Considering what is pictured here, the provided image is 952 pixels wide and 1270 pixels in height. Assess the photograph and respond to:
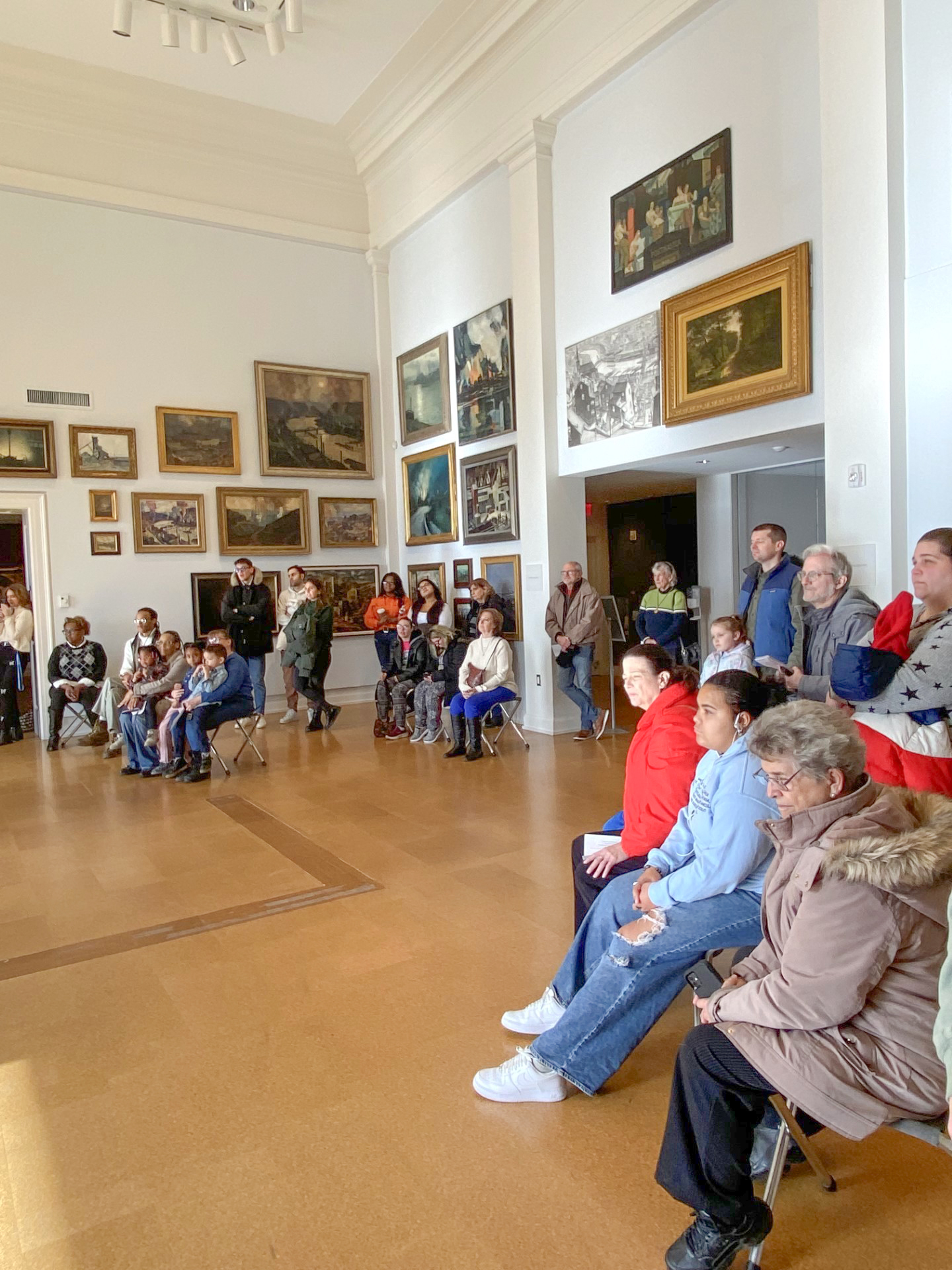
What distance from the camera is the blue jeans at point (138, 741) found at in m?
9.25

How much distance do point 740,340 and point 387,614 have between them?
5860mm

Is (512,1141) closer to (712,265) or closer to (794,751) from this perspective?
(794,751)

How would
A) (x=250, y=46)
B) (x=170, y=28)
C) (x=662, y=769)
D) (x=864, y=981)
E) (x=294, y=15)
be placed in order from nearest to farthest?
(x=864, y=981)
(x=662, y=769)
(x=294, y=15)
(x=170, y=28)
(x=250, y=46)

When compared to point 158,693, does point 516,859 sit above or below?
below

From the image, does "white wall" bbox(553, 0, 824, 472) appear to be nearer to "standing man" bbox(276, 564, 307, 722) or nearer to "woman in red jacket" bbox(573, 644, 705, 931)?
"standing man" bbox(276, 564, 307, 722)

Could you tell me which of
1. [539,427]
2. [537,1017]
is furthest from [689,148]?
[537,1017]

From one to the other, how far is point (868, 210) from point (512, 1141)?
696 cm

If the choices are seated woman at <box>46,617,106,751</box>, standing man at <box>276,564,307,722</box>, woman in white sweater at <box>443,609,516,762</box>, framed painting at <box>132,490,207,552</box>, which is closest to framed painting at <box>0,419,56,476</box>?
framed painting at <box>132,490,207,552</box>

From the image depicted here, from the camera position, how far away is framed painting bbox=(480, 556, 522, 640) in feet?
38.3

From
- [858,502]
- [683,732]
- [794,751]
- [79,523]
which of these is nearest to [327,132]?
[79,523]

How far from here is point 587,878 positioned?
12.3 ft

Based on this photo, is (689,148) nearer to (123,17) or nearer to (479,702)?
(479,702)

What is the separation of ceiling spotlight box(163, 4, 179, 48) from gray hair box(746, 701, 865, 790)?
37.1 feet

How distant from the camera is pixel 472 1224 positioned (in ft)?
8.41
